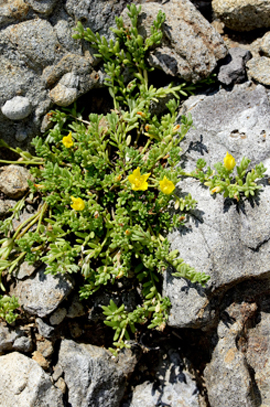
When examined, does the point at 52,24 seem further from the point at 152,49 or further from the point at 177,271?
the point at 177,271

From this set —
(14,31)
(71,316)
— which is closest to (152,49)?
(14,31)

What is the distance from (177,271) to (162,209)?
0.83 metres

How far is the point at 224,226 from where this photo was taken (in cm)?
439

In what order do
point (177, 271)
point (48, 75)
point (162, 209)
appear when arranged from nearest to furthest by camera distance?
point (177, 271) < point (162, 209) < point (48, 75)

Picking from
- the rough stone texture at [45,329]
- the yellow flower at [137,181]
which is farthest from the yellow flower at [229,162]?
the rough stone texture at [45,329]

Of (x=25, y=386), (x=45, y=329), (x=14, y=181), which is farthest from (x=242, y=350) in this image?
(x=14, y=181)

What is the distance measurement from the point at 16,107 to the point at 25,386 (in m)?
3.58

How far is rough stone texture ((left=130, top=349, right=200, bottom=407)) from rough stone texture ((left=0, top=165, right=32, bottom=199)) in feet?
9.73

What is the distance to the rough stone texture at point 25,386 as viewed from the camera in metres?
4.32

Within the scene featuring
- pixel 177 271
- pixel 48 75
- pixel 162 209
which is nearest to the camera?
pixel 177 271

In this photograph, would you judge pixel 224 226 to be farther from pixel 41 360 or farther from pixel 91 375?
pixel 41 360

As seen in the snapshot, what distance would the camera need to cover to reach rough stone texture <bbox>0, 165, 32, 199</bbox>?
5.16m

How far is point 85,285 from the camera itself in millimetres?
4621

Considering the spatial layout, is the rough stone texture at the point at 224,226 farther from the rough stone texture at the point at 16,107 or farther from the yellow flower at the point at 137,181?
the rough stone texture at the point at 16,107
